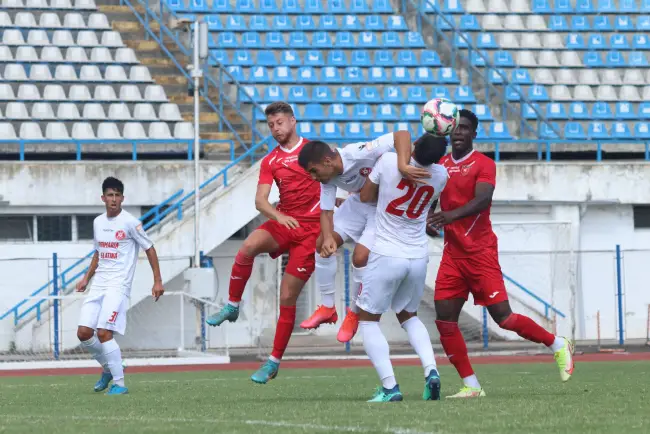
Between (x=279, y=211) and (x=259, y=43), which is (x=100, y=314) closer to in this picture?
(x=279, y=211)

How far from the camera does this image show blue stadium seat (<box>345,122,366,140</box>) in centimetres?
2458

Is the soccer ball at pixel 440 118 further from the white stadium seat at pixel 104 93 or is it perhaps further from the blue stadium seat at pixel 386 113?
the white stadium seat at pixel 104 93

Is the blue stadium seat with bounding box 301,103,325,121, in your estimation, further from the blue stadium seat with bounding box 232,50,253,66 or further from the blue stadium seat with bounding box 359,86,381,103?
the blue stadium seat with bounding box 232,50,253,66

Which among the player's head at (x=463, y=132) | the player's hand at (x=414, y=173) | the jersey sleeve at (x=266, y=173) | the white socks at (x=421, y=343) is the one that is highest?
the player's head at (x=463, y=132)

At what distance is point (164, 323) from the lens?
70.4 ft

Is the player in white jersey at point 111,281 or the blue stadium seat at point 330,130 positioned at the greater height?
the blue stadium seat at point 330,130

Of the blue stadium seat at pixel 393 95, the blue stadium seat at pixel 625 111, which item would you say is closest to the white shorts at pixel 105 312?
the blue stadium seat at pixel 393 95

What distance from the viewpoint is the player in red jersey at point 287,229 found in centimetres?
1084

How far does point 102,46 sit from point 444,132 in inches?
676

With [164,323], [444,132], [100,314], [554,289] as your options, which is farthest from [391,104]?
[444,132]

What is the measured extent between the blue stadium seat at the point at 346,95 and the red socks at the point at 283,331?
48.9 feet

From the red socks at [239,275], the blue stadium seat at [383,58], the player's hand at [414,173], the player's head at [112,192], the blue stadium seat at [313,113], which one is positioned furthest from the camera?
the blue stadium seat at [383,58]

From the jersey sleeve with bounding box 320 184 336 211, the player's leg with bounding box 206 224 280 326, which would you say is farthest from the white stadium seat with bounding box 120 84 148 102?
the jersey sleeve with bounding box 320 184 336 211

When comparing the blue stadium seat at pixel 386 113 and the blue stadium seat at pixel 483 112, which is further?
the blue stadium seat at pixel 483 112
